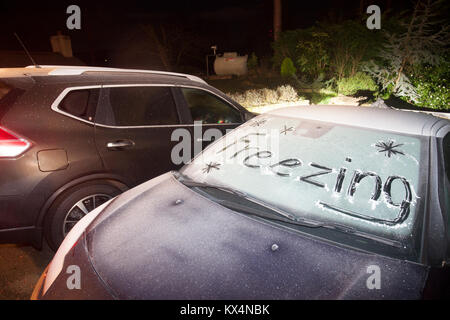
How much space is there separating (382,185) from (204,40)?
2299cm

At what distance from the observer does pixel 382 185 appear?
181cm

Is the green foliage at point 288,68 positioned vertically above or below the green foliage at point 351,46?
below

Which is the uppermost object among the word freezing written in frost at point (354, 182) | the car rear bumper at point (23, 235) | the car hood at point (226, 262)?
the word freezing written in frost at point (354, 182)

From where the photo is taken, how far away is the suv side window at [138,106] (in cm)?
297

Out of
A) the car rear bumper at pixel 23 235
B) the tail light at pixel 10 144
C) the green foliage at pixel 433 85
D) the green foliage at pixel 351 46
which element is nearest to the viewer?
the tail light at pixel 10 144

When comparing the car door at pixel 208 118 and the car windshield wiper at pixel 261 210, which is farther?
the car door at pixel 208 118

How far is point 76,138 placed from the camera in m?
2.69

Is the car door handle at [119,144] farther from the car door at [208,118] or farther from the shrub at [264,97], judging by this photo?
the shrub at [264,97]

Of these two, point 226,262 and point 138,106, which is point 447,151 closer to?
point 226,262

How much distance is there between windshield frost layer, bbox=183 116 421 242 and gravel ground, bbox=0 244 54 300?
5.85 ft

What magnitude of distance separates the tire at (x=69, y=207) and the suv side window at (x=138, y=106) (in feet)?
2.22

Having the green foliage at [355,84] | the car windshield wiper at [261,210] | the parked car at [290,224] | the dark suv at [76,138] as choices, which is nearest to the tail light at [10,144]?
the dark suv at [76,138]

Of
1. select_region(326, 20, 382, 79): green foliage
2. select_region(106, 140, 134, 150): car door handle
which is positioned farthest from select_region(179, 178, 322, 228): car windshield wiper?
select_region(326, 20, 382, 79): green foliage
